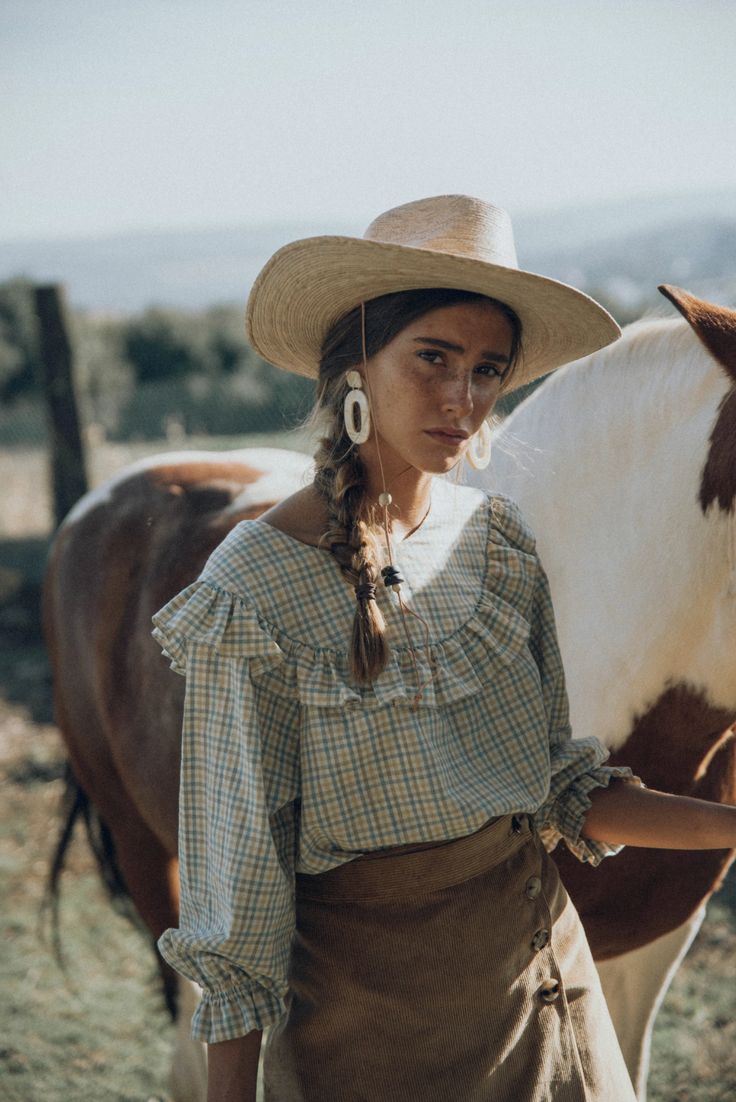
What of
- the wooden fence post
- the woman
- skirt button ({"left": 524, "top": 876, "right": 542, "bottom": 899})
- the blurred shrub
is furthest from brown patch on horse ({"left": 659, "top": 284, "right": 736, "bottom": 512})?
the blurred shrub

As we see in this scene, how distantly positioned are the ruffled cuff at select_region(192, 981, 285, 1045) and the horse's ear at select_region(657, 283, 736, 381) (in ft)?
3.50

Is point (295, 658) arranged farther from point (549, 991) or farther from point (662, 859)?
point (662, 859)

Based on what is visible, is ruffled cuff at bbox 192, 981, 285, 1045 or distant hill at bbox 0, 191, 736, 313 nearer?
ruffled cuff at bbox 192, 981, 285, 1045

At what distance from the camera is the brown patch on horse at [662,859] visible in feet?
5.32

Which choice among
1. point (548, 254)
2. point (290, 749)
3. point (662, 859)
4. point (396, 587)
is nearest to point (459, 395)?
point (396, 587)

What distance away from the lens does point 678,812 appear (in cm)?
124

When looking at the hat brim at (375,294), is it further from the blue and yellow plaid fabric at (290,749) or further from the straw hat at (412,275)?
the blue and yellow plaid fabric at (290,749)

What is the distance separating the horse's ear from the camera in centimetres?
142

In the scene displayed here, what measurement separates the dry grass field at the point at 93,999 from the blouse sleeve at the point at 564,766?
149 centimetres

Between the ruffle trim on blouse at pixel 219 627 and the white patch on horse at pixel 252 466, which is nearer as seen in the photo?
the ruffle trim on blouse at pixel 219 627

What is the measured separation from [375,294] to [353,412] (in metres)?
0.16

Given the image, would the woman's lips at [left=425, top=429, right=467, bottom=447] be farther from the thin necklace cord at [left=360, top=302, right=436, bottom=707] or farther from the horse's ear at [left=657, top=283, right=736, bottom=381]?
the horse's ear at [left=657, top=283, right=736, bottom=381]

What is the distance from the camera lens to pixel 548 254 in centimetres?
757

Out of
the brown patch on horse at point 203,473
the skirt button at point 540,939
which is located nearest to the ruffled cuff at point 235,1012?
the skirt button at point 540,939
